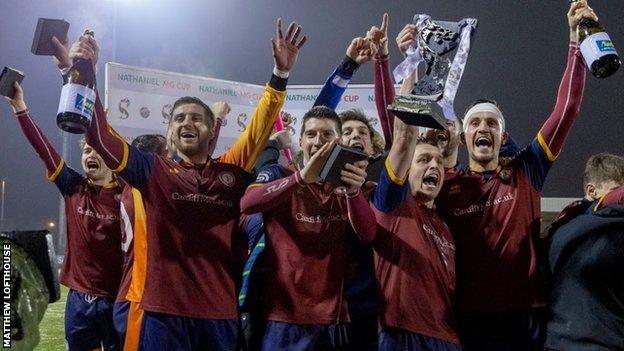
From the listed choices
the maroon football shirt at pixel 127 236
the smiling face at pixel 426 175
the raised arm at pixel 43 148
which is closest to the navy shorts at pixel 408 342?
the smiling face at pixel 426 175

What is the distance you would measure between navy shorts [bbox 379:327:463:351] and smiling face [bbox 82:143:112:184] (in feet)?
9.35

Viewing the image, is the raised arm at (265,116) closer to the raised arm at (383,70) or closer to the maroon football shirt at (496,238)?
the raised arm at (383,70)

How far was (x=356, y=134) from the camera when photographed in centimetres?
398

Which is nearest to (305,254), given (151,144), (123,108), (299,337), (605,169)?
(299,337)

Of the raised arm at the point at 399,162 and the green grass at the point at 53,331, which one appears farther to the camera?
the green grass at the point at 53,331

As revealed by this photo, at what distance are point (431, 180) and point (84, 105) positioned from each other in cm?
179

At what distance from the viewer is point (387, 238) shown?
3166 millimetres

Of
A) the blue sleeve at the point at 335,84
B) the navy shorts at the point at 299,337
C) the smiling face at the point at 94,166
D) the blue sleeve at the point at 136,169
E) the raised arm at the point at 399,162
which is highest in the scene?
the blue sleeve at the point at 335,84

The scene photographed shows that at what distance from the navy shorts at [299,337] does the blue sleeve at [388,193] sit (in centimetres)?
66

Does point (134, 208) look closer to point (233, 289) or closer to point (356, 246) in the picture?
point (233, 289)

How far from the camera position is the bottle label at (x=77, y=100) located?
2.96m

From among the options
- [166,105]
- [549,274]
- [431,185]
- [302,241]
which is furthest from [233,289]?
[166,105]

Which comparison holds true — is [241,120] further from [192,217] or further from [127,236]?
[192,217]

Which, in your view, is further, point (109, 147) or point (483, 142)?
point (483, 142)
